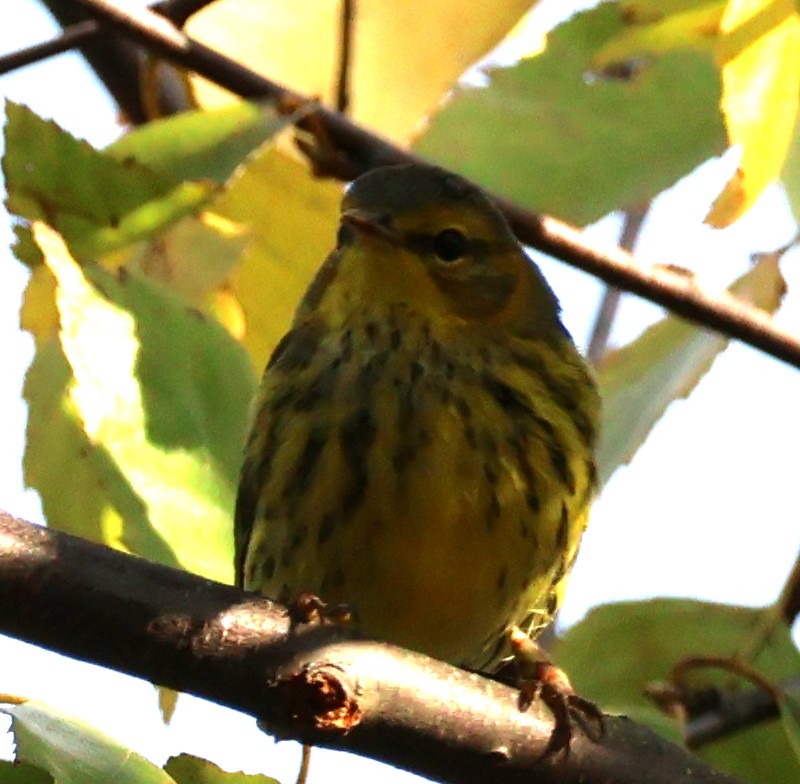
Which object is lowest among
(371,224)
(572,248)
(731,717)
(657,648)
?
(731,717)

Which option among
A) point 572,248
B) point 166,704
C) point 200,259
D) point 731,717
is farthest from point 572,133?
point 166,704

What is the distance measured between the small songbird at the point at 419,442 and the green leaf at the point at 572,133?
0.36 ft

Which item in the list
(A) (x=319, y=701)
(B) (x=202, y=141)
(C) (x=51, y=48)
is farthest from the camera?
(C) (x=51, y=48)

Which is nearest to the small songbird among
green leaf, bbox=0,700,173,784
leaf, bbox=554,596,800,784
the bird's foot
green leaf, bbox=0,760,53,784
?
leaf, bbox=554,596,800,784

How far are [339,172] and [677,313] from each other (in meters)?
0.56

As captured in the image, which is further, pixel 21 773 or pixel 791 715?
pixel 791 715

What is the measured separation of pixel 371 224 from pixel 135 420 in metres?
0.80

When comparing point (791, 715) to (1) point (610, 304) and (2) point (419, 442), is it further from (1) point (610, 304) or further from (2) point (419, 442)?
(1) point (610, 304)

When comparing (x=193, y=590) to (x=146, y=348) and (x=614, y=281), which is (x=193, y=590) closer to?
(x=146, y=348)

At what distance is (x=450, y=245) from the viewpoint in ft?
9.19

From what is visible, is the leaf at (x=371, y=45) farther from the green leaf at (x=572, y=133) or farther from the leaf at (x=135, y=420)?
the leaf at (x=135, y=420)

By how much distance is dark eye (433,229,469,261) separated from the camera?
277 cm

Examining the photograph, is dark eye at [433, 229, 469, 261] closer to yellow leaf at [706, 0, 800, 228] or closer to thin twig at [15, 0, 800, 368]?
thin twig at [15, 0, 800, 368]

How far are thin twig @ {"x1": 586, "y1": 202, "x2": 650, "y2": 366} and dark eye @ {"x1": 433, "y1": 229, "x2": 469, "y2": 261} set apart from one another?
1.15 m
